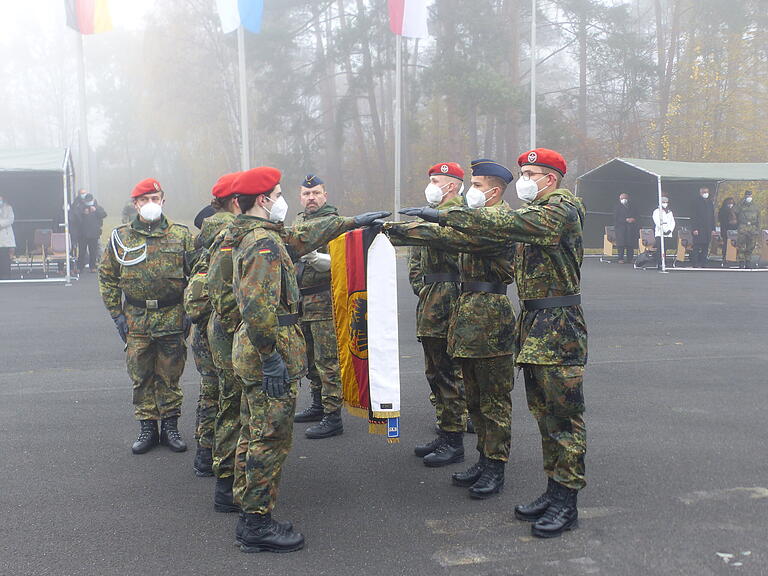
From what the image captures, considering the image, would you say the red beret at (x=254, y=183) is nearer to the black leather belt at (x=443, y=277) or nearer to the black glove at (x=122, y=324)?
the black leather belt at (x=443, y=277)

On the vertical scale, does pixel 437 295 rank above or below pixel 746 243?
below

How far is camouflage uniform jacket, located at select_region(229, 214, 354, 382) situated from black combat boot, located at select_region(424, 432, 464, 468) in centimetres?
152

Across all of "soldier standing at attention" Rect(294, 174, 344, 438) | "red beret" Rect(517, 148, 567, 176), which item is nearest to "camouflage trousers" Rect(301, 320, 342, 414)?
"soldier standing at attention" Rect(294, 174, 344, 438)

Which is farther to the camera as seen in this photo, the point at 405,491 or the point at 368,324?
the point at 405,491

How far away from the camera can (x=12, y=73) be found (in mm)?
60438

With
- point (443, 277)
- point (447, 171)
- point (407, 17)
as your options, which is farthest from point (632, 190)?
point (443, 277)

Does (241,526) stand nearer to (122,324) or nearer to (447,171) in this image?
(122,324)

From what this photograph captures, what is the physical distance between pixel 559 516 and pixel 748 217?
16851 mm

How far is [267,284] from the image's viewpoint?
11.7ft

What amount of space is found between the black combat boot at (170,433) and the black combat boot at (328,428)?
0.96m

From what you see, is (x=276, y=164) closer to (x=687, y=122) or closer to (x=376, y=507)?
(x=687, y=122)

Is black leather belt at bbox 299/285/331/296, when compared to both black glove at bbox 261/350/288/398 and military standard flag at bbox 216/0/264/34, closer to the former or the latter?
black glove at bbox 261/350/288/398

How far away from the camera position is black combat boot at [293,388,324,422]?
6.12 meters

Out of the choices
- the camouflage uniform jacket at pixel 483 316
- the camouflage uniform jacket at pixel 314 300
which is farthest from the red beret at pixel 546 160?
the camouflage uniform jacket at pixel 314 300
